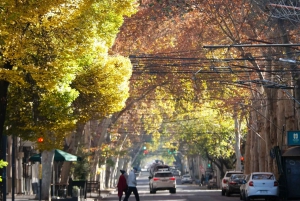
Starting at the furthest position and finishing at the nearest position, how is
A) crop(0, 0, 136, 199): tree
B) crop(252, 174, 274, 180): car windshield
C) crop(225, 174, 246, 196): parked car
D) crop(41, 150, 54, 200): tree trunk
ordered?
crop(225, 174, 246, 196): parked car, crop(252, 174, 274, 180): car windshield, crop(41, 150, 54, 200): tree trunk, crop(0, 0, 136, 199): tree

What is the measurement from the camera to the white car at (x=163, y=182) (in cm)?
5941

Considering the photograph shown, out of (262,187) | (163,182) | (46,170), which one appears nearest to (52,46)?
(46,170)

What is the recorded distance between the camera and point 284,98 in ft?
147

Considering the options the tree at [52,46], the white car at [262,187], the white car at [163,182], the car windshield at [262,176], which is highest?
the tree at [52,46]

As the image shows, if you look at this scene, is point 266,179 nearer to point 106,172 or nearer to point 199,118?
point 199,118

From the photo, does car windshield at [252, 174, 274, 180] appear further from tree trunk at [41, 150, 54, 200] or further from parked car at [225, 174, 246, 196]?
parked car at [225, 174, 246, 196]


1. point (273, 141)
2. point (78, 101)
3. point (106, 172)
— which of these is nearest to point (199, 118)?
point (106, 172)

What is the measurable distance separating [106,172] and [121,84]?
62469mm

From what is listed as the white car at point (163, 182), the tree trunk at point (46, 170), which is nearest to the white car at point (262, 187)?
the tree trunk at point (46, 170)

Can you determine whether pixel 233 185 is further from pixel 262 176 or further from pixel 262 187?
pixel 262 187

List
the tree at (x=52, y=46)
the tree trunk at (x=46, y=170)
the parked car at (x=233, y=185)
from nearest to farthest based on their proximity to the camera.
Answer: the tree at (x=52, y=46) → the tree trunk at (x=46, y=170) → the parked car at (x=233, y=185)

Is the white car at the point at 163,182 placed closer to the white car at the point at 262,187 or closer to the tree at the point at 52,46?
the white car at the point at 262,187

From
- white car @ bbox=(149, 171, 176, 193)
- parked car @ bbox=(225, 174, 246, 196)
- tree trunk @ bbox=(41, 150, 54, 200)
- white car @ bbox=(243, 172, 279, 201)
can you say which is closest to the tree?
tree trunk @ bbox=(41, 150, 54, 200)

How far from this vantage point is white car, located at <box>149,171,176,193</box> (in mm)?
59406
